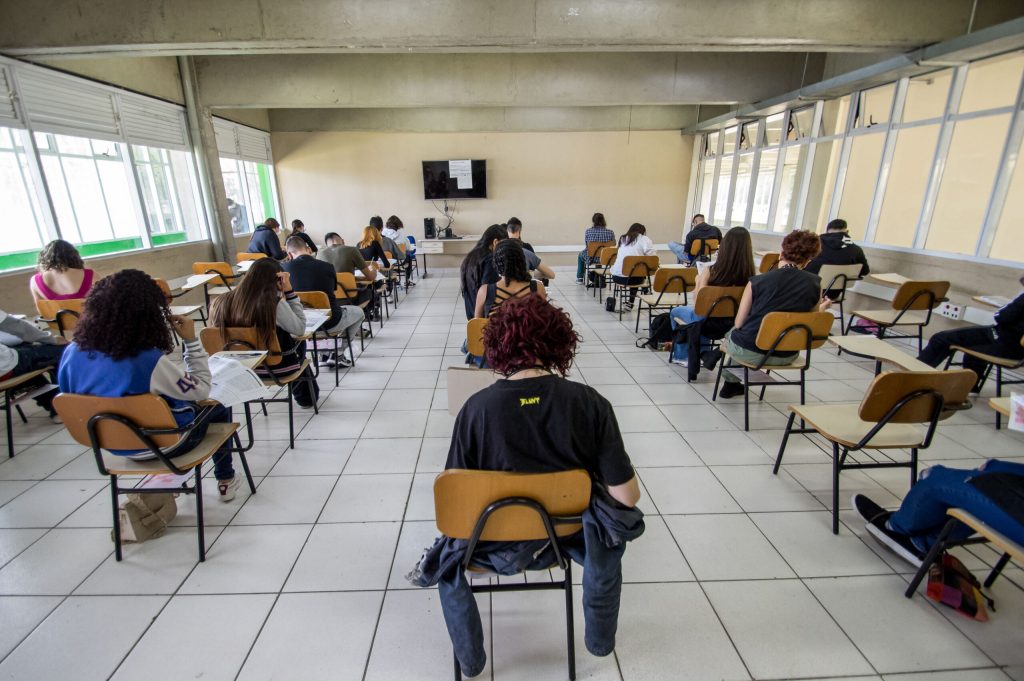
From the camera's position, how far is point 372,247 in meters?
6.06

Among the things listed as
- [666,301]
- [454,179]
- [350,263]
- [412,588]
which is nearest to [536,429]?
[412,588]

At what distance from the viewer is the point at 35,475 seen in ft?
8.57

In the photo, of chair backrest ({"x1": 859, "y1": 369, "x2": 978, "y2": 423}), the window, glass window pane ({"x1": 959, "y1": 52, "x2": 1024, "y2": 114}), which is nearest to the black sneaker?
chair backrest ({"x1": 859, "y1": 369, "x2": 978, "y2": 423})

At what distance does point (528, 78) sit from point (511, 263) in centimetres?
508

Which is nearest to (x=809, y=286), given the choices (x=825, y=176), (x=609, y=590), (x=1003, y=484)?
(x=1003, y=484)

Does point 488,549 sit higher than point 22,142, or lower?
lower

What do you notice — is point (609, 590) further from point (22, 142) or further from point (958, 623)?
point (22, 142)

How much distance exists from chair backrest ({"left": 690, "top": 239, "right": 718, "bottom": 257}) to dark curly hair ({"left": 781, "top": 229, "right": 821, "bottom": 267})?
3.87m

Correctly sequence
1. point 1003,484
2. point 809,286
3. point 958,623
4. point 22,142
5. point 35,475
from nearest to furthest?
1. point 1003,484
2. point 958,623
3. point 35,475
4. point 809,286
5. point 22,142

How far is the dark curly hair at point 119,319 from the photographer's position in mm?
1761

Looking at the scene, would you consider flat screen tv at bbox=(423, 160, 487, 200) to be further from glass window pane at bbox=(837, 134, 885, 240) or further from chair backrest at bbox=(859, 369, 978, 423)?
chair backrest at bbox=(859, 369, 978, 423)

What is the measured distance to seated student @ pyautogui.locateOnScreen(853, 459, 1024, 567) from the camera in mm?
1476

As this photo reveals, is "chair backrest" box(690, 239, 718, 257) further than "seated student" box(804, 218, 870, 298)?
Yes

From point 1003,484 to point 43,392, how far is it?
195 inches
